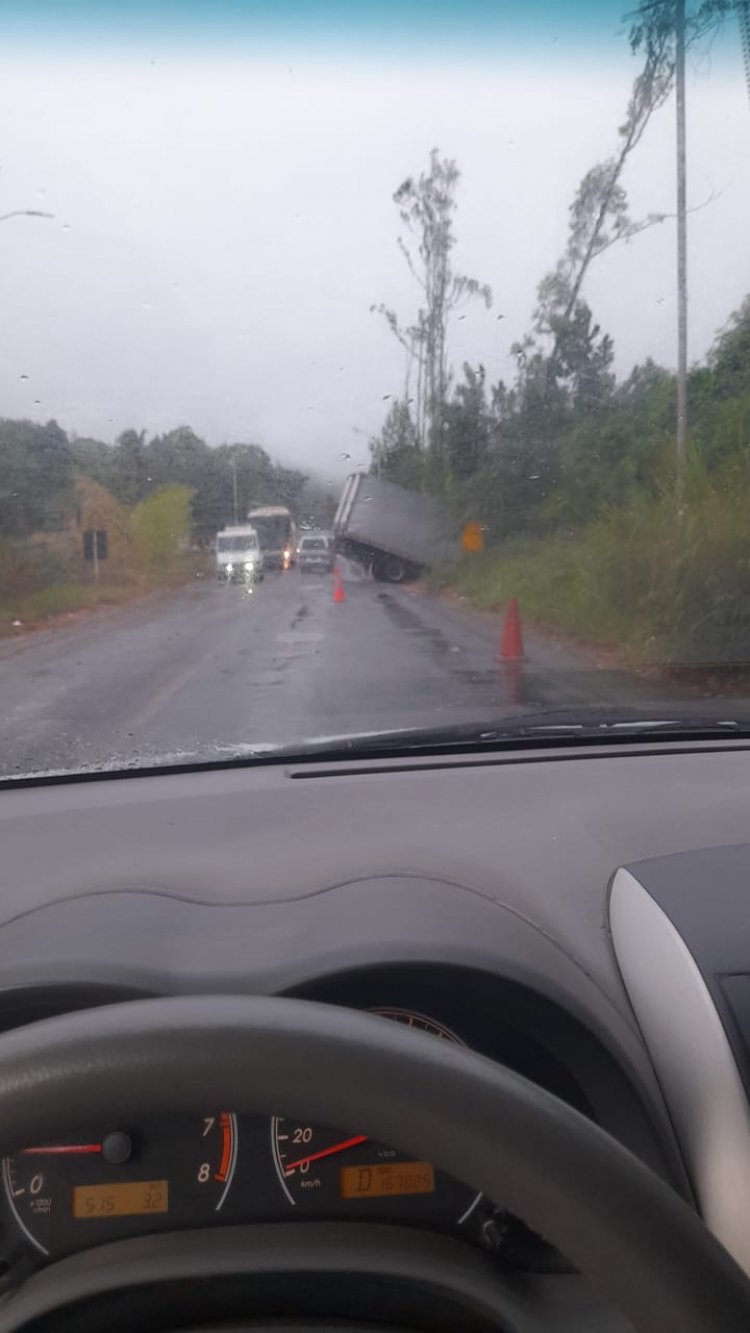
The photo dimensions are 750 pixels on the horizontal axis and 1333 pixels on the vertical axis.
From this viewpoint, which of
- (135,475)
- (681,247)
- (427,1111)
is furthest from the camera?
(681,247)

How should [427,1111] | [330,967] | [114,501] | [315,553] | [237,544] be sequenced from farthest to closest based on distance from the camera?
[315,553] < [237,544] < [114,501] < [330,967] < [427,1111]

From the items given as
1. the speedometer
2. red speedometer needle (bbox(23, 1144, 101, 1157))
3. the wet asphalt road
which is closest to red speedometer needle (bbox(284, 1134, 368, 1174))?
the speedometer

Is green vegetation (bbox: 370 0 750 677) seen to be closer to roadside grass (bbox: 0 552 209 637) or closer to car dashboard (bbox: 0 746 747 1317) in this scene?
roadside grass (bbox: 0 552 209 637)

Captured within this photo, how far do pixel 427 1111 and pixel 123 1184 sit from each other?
1.00 meters

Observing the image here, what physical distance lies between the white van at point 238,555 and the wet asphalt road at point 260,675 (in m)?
0.10

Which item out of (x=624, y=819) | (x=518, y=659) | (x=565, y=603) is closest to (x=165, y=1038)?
(x=624, y=819)

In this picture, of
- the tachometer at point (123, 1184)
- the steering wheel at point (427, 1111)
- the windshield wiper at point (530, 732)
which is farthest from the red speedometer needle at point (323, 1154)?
the windshield wiper at point (530, 732)

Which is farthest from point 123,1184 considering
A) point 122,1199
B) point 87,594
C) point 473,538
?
point 473,538

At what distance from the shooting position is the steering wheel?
5.52 ft

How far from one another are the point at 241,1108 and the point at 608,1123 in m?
1.15

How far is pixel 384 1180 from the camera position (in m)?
2.47

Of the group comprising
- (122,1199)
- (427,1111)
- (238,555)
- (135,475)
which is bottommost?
(122,1199)

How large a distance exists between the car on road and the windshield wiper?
1345mm

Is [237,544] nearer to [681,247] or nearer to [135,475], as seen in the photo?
[135,475]
